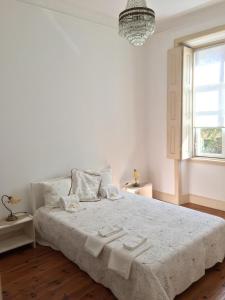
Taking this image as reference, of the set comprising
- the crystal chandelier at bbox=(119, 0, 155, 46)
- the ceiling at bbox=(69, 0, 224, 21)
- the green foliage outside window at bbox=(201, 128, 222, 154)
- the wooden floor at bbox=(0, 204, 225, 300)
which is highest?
the ceiling at bbox=(69, 0, 224, 21)

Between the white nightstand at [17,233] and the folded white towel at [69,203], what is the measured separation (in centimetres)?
38

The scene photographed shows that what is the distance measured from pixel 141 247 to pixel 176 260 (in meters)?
0.29

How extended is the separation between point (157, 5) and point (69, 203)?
2.86m

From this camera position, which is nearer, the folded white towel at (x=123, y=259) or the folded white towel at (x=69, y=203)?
the folded white towel at (x=123, y=259)

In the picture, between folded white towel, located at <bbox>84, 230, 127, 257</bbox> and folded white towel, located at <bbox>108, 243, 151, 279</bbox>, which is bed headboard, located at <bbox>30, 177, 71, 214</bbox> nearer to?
folded white towel, located at <bbox>84, 230, 127, 257</bbox>

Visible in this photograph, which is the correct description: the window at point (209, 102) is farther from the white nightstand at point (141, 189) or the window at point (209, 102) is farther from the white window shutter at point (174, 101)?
the white nightstand at point (141, 189)

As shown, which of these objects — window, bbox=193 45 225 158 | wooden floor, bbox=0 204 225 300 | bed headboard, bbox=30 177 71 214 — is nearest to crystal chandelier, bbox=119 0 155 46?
bed headboard, bbox=30 177 71 214

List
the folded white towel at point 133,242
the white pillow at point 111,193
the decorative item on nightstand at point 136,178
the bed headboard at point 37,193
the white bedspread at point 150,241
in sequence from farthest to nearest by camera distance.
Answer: the decorative item on nightstand at point 136,178
the white pillow at point 111,193
the bed headboard at point 37,193
the folded white towel at point 133,242
the white bedspread at point 150,241

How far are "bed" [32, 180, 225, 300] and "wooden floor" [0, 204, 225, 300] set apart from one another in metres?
0.08

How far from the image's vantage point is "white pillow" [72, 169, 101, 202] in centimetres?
332

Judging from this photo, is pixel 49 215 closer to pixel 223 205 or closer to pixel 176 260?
pixel 176 260

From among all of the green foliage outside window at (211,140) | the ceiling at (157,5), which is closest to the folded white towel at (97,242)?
the green foliage outside window at (211,140)

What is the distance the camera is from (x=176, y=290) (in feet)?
6.68

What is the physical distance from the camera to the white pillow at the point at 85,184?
10.9ft
